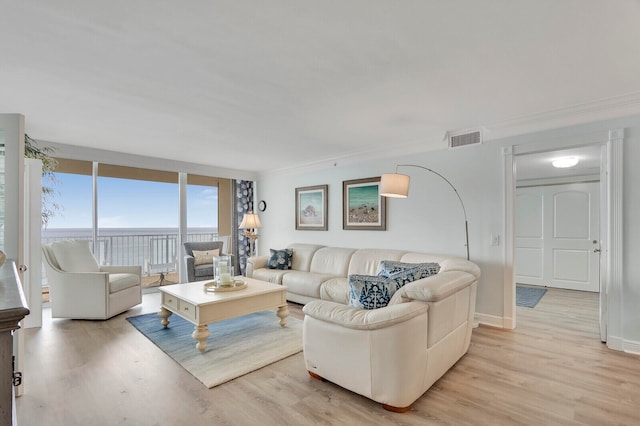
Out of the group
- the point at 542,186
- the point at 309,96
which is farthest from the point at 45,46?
the point at 542,186

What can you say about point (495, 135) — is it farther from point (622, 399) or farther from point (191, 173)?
point (191, 173)

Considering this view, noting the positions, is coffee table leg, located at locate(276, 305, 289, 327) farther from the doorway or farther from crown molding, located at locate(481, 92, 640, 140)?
the doorway

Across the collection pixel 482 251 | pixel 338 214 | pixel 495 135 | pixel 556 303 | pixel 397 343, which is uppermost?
pixel 495 135

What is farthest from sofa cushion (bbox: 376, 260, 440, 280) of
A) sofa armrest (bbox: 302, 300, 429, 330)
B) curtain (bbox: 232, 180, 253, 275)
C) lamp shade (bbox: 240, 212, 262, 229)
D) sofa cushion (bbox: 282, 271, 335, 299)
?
curtain (bbox: 232, 180, 253, 275)

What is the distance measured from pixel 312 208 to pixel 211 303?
122 inches

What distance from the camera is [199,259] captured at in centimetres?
545

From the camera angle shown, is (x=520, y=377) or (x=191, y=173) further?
(x=191, y=173)

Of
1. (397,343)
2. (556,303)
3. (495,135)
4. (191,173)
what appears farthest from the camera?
(191,173)

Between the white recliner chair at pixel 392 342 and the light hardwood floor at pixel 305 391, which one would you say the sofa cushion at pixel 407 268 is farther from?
the light hardwood floor at pixel 305 391

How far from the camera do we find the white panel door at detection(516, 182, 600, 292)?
554 centimetres

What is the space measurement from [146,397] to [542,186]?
6906 mm

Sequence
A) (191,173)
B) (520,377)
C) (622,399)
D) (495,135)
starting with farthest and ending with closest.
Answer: (191,173)
(495,135)
(520,377)
(622,399)

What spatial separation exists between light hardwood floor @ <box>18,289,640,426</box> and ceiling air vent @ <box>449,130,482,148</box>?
2.27 meters

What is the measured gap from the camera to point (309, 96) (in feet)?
9.28
